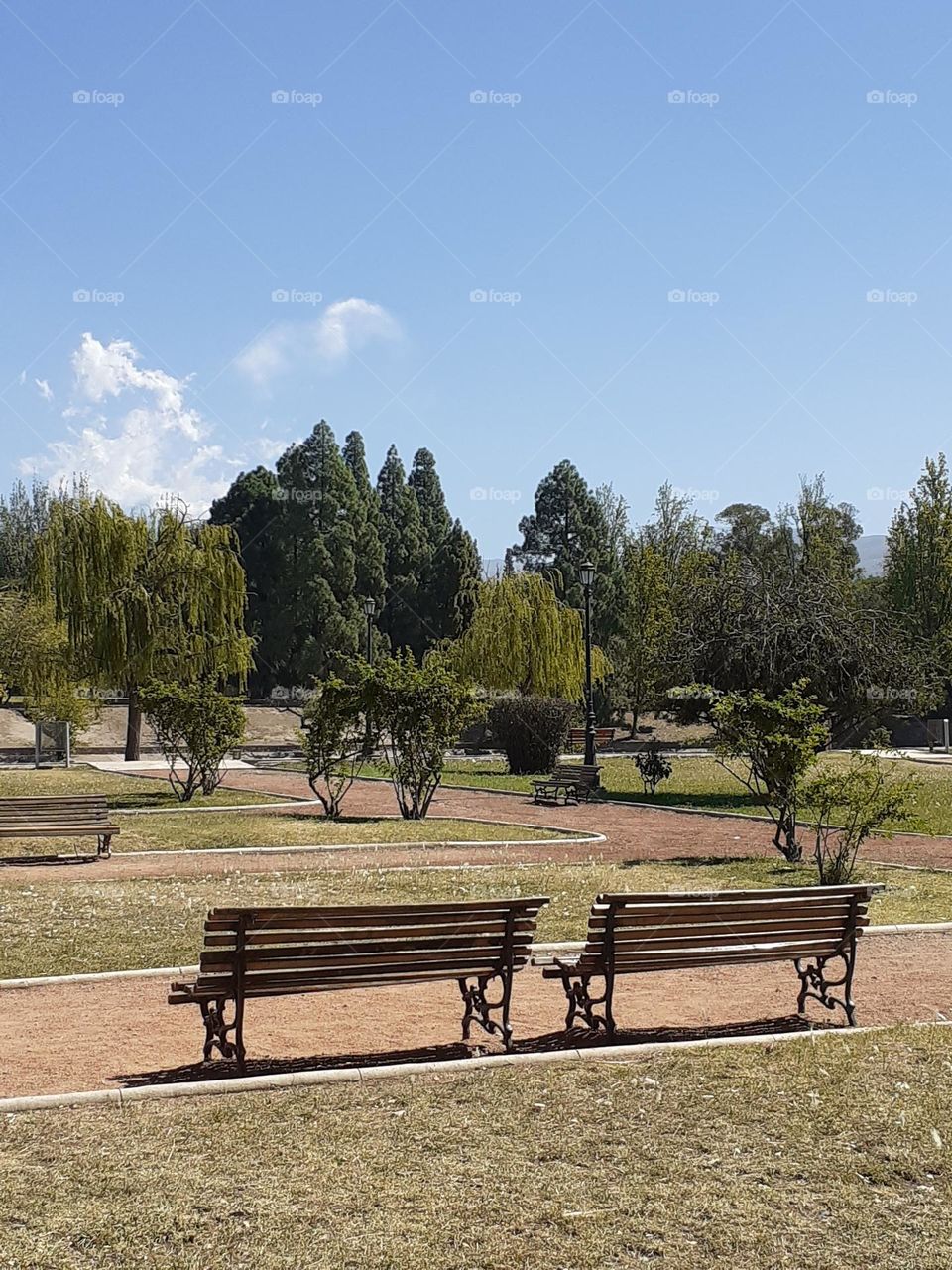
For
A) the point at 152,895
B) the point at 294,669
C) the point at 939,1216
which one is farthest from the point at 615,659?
the point at 939,1216

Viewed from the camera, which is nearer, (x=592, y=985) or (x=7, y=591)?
(x=592, y=985)

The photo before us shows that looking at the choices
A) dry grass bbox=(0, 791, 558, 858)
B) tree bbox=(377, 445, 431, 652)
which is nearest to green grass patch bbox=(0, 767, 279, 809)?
dry grass bbox=(0, 791, 558, 858)

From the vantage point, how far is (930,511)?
179 feet

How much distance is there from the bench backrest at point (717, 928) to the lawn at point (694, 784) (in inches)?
435

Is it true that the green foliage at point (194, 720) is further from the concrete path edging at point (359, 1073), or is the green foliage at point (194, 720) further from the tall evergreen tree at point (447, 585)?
the tall evergreen tree at point (447, 585)

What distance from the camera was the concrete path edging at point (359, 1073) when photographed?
557 cm

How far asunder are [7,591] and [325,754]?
1115 inches

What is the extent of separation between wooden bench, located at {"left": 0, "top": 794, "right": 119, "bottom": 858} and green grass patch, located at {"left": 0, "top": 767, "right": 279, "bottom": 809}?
4222 mm

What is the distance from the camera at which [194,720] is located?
72.5ft

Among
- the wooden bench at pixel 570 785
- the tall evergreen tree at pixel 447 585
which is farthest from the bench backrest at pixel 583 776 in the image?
the tall evergreen tree at pixel 447 585

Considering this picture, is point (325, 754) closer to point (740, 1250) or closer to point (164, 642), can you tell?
point (164, 642)

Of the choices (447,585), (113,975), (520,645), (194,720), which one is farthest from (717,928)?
(447,585)

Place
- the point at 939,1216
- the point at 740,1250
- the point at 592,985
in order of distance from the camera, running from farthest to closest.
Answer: the point at 592,985 < the point at 939,1216 < the point at 740,1250

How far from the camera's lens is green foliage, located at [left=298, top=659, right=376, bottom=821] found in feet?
64.5
